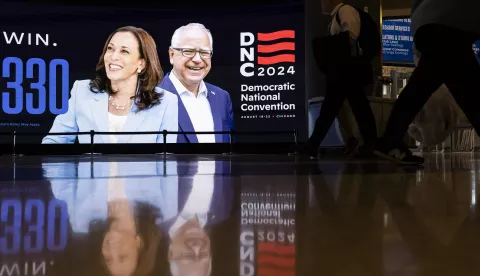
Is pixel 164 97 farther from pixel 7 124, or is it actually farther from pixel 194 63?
pixel 7 124

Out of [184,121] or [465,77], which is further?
[184,121]

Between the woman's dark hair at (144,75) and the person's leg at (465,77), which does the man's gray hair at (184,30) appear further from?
the person's leg at (465,77)

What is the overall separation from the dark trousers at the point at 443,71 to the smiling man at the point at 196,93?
585 cm

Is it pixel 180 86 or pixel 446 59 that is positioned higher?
pixel 180 86

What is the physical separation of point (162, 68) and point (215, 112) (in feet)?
4.25

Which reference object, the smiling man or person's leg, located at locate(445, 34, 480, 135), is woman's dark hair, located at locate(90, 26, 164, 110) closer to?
the smiling man

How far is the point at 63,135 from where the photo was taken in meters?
8.03

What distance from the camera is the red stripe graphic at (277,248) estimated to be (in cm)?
63

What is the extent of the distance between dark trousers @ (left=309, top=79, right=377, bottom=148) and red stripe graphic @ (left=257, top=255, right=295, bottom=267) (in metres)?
3.18

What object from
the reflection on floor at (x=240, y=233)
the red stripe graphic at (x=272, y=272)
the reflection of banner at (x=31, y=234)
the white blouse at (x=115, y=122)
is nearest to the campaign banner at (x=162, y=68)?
the white blouse at (x=115, y=122)

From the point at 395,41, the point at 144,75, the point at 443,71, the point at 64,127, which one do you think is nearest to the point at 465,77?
the point at 443,71

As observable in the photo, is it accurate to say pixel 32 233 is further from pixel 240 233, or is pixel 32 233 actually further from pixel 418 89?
pixel 418 89

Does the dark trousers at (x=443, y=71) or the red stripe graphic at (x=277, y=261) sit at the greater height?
the dark trousers at (x=443, y=71)

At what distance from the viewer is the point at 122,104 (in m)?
8.07
